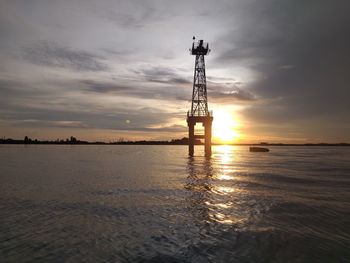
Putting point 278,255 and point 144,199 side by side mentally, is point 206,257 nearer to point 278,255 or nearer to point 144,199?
point 278,255

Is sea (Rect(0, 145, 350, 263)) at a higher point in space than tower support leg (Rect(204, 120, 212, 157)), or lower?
lower

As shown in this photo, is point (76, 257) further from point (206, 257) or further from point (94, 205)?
point (94, 205)

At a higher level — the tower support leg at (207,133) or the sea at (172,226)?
the tower support leg at (207,133)

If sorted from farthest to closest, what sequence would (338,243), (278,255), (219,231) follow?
(219,231) < (338,243) < (278,255)

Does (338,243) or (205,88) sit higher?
(205,88)

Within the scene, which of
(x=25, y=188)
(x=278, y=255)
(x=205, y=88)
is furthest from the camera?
(x=205, y=88)

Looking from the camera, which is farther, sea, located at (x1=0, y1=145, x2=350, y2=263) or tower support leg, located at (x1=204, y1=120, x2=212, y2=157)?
tower support leg, located at (x1=204, y1=120, x2=212, y2=157)

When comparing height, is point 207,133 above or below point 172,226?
above

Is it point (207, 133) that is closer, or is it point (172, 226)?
point (172, 226)

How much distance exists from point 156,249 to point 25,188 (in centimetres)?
1744

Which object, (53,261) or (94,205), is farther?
(94,205)

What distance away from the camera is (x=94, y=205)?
693 inches

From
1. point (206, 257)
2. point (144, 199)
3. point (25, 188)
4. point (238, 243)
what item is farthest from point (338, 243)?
point (25, 188)

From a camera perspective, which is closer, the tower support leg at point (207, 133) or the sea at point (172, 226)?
the sea at point (172, 226)
